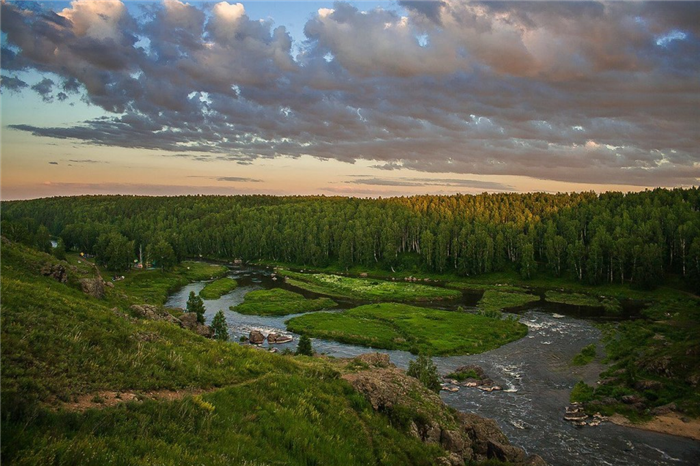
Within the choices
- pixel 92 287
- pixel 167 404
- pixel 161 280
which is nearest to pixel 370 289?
pixel 161 280

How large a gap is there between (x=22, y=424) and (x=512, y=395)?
45405 mm

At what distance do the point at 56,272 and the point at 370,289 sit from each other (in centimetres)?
8035

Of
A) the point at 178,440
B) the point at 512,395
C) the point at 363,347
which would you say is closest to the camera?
the point at 178,440

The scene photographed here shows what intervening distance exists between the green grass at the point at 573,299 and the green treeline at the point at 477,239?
53.6ft

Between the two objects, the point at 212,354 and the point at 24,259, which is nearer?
the point at 212,354

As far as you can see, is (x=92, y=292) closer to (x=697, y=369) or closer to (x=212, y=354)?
→ (x=212, y=354)

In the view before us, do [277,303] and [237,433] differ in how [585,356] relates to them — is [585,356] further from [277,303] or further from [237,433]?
[277,303]

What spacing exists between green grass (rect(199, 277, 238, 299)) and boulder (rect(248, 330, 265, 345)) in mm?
36661

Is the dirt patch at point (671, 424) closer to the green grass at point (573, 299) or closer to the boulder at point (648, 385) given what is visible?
the boulder at point (648, 385)

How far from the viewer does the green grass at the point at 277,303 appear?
276 feet

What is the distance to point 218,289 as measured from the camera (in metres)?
104

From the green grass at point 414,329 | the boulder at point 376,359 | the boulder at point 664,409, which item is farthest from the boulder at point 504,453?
the green grass at point 414,329

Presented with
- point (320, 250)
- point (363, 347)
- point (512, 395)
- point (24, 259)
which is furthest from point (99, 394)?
point (320, 250)

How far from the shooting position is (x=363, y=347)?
62.2 meters
